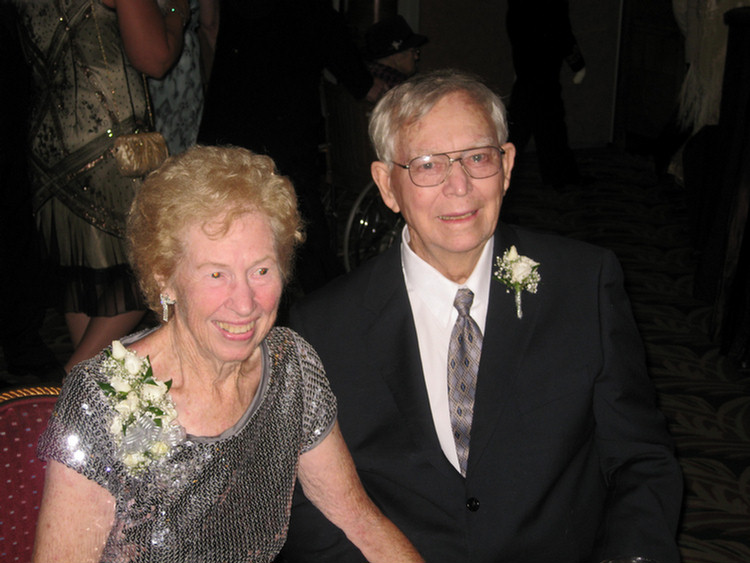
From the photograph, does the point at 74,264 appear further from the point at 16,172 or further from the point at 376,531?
the point at 376,531

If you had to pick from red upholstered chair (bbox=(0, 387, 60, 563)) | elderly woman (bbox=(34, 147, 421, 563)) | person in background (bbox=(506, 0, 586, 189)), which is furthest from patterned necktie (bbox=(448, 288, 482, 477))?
person in background (bbox=(506, 0, 586, 189))

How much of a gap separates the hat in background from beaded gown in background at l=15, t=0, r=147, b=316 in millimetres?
2375

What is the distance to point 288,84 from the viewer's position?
323 cm

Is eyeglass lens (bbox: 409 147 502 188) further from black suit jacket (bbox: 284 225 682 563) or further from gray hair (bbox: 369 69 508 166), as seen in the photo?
black suit jacket (bbox: 284 225 682 563)

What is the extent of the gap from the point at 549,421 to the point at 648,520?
10.0 inches

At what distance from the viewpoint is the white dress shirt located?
1.74 metres

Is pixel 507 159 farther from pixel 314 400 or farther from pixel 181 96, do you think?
pixel 181 96

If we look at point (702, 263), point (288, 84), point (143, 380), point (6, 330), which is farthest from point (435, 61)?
point (143, 380)

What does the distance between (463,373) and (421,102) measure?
568 millimetres

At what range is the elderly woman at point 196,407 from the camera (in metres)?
1.31

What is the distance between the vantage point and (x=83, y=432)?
1296 millimetres

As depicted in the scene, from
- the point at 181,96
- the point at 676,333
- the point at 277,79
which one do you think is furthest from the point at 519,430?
the point at 676,333

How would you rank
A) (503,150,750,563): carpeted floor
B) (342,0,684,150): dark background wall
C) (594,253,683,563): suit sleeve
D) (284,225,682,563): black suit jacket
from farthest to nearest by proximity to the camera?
1. (342,0,684,150): dark background wall
2. (503,150,750,563): carpeted floor
3. (284,225,682,563): black suit jacket
4. (594,253,683,563): suit sleeve

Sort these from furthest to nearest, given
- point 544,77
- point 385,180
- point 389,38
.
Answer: point 544,77
point 389,38
point 385,180
